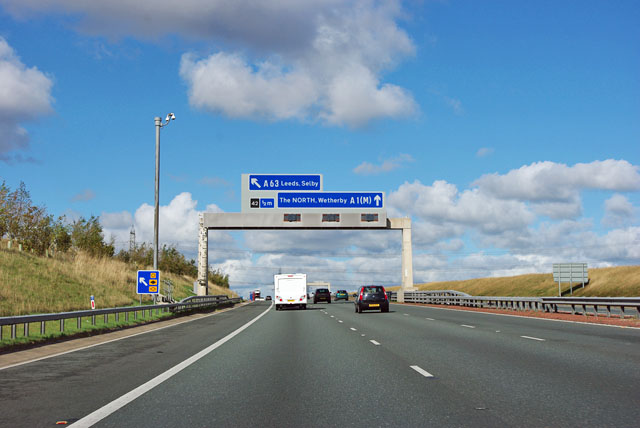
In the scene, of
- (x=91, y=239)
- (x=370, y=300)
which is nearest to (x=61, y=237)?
(x=91, y=239)

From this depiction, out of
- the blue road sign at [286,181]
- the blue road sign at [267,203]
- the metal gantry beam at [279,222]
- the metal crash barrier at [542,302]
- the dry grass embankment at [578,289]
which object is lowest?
the metal crash barrier at [542,302]

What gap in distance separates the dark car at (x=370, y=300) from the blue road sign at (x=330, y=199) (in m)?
13.1

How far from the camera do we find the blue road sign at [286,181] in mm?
49156

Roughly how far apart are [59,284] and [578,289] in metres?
50.2

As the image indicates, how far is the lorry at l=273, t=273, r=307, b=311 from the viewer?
159ft

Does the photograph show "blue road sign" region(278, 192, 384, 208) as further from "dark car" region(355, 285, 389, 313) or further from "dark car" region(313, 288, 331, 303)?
"dark car" region(313, 288, 331, 303)

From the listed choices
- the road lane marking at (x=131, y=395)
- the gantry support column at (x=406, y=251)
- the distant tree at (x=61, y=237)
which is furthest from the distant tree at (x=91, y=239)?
the road lane marking at (x=131, y=395)

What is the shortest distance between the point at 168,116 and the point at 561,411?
33.2 m

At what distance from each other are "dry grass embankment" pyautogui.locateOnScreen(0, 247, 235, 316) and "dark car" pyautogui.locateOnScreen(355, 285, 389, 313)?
13.8m

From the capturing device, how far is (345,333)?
68.0 ft

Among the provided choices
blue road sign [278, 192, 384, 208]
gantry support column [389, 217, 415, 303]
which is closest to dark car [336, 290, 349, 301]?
gantry support column [389, 217, 415, 303]

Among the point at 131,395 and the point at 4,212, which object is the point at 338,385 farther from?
the point at 4,212

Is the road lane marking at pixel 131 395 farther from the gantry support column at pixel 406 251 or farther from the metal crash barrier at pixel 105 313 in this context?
the gantry support column at pixel 406 251

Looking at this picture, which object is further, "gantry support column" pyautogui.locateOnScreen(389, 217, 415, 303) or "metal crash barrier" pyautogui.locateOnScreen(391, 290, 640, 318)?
"gantry support column" pyautogui.locateOnScreen(389, 217, 415, 303)
